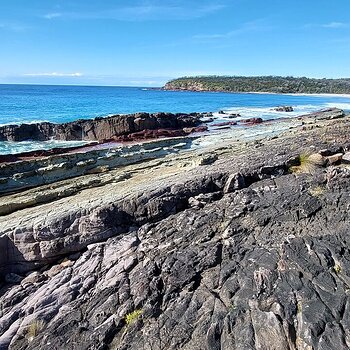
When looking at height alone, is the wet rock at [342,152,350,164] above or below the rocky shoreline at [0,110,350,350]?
above

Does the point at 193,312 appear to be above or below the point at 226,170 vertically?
below

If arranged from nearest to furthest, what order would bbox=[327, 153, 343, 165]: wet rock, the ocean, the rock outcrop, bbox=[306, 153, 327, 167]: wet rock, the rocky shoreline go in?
the rocky shoreline
bbox=[327, 153, 343, 165]: wet rock
bbox=[306, 153, 327, 167]: wet rock
the rock outcrop
the ocean

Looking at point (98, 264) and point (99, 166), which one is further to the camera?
point (99, 166)

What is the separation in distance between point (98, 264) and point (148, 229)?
2215 mm

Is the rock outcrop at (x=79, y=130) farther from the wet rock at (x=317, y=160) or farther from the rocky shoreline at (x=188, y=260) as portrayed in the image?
the wet rock at (x=317, y=160)

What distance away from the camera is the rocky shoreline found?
921 centimetres

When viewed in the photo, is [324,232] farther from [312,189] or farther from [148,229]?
[148,229]

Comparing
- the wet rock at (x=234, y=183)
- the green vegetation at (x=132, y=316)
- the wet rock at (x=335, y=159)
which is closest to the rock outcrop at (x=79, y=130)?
the wet rock at (x=234, y=183)

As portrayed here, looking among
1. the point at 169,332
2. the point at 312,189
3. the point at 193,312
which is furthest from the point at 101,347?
the point at 312,189

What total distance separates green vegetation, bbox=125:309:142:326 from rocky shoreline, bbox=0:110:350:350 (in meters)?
0.04

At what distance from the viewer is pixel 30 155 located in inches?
1190

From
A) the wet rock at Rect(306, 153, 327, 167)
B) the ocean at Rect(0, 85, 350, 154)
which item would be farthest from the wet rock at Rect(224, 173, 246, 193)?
the ocean at Rect(0, 85, 350, 154)

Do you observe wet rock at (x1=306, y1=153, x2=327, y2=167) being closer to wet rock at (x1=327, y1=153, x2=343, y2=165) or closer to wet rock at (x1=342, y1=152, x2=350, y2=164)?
wet rock at (x1=327, y1=153, x2=343, y2=165)

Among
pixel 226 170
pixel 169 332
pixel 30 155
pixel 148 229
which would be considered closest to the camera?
pixel 169 332
